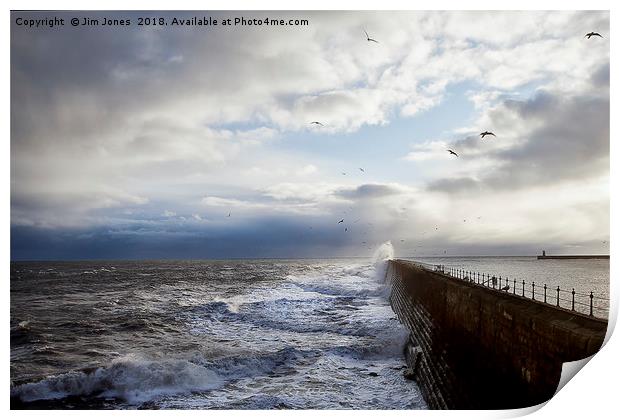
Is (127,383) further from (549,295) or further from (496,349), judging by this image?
(549,295)

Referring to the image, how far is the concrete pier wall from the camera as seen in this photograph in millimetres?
5543

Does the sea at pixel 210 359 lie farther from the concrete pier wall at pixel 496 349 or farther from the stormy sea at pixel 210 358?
the concrete pier wall at pixel 496 349

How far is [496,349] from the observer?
23.5ft

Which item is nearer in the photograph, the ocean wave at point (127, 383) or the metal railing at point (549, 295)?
the metal railing at point (549, 295)

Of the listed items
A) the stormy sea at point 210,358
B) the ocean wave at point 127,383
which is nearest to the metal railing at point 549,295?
the stormy sea at point 210,358

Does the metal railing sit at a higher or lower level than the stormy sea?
higher

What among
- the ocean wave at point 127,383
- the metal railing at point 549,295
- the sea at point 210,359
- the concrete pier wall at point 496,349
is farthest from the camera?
the ocean wave at point 127,383

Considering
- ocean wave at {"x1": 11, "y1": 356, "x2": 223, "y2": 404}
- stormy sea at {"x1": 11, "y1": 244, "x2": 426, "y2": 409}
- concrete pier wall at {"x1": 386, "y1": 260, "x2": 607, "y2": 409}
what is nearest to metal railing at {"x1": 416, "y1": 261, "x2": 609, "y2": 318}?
concrete pier wall at {"x1": 386, "y1": 260, "x2": 607, "y2": 409}

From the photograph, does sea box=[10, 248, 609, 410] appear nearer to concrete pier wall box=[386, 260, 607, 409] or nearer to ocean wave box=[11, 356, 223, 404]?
ocean wave box=[11, 356, 223, 404]

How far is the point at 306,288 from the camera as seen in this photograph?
36156 millimetres

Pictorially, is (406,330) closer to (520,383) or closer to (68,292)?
(520,383)

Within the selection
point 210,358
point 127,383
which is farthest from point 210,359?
point 127,383

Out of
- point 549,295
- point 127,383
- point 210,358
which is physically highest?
point 549,295

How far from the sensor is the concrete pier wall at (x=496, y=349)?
5.54 meters
